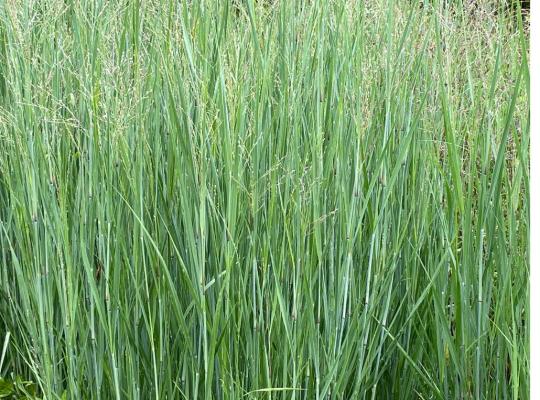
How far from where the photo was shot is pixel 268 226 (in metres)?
1.56

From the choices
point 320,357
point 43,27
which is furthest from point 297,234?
point 43,27

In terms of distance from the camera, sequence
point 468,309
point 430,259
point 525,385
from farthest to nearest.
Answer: point 430,259 < point 468,309 < point 525,385

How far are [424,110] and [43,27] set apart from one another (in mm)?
994

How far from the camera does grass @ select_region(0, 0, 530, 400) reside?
1.59 metres

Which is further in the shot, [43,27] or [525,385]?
[43,27]

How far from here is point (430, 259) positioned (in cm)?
178

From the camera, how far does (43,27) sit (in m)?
2.03

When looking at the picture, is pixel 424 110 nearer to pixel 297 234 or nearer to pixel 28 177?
pixel 297 234

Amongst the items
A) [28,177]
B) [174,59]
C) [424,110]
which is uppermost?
[174,59]

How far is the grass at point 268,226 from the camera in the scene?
5.21 ft

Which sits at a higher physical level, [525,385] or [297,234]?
[297,234]
